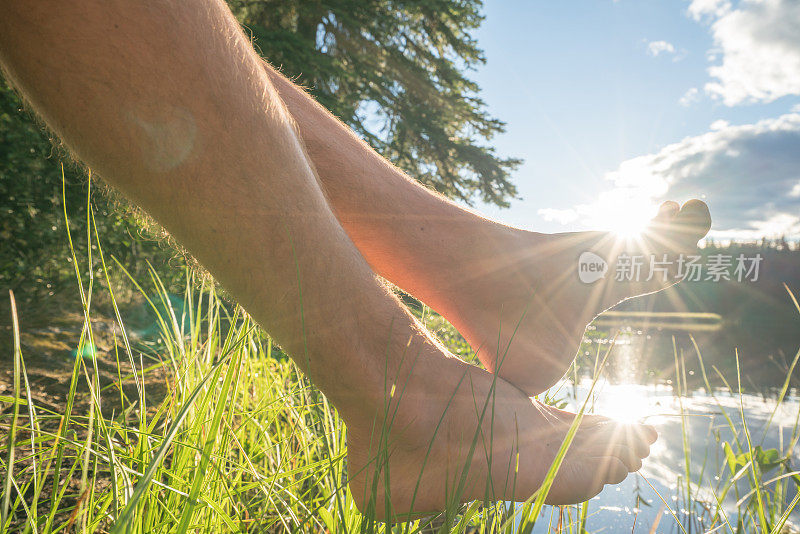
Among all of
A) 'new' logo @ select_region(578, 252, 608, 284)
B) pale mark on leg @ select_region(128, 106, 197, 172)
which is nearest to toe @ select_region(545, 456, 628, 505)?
'new' logo @ select_region(578, 252, 608, 284)

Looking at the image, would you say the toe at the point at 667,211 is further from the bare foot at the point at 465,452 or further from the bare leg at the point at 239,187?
the bare leg at the point at 239,187

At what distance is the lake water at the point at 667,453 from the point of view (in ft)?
3.51

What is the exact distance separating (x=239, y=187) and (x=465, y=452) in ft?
1.71

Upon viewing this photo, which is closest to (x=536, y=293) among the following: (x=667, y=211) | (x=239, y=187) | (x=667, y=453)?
(x=667, y=211)

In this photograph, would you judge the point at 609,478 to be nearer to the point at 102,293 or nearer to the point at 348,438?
the point at 348,438

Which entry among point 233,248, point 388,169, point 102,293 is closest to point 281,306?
point 233,248

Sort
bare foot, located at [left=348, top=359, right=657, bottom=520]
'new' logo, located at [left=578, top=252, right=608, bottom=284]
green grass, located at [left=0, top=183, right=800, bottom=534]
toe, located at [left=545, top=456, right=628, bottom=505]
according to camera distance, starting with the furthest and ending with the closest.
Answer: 'new' logo, located at [left=578, top=252, right=608, bottom=284], toe, located at [left=545, top=456, right=628, bottom=505], bare foot, located at [left=348, top=359, right=657, bottom=520], green grass, located at [left=0, top=183, right=800, bottom=534]

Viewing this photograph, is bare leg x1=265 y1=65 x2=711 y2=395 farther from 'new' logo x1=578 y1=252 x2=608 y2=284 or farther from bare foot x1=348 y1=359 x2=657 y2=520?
bare foot x1=348 y1=359 x2=657 y2=520

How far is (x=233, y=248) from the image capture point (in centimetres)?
53

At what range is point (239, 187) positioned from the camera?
52 cm

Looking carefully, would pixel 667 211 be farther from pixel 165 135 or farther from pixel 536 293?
pixel 165 135

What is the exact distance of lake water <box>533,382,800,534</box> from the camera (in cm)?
107

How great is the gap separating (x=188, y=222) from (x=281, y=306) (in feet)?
0.47

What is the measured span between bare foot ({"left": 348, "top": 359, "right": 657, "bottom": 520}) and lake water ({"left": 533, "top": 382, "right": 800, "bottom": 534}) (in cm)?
11
